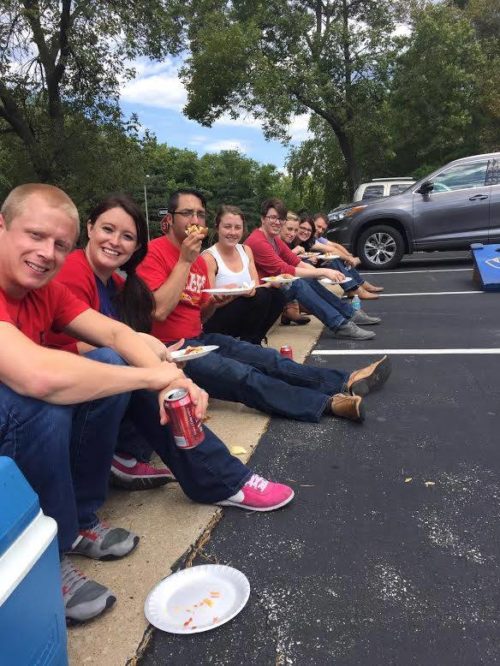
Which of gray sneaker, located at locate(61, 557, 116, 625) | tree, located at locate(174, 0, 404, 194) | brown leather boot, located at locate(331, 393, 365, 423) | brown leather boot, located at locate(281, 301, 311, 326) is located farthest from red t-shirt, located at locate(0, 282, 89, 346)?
tree, located at locate(174, 0, 404, 194)

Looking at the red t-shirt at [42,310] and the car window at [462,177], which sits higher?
the car window at [462,177]

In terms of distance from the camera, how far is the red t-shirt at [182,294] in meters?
3.06

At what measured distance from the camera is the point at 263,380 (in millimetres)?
3215

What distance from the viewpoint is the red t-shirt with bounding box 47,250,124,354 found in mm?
2326

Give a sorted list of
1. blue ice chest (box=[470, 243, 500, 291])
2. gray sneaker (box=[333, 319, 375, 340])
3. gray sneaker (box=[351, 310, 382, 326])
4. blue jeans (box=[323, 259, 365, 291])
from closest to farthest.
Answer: gray sneaker (box=[333, 319, 375, 340]), gray sneaker (box=[351, 310, 382, 326]), blue jeans (box=[323, 259, 365, 291]), blue ice chest (box=[470, 243, 500, 291])

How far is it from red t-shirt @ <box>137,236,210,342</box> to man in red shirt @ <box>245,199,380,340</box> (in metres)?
1.71

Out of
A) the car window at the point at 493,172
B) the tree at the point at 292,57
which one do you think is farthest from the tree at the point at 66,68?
the car window at the point at 493,172

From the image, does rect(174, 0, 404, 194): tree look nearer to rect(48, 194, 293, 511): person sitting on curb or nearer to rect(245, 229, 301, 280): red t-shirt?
rect(245, 229, 301, 280): red t-shirt

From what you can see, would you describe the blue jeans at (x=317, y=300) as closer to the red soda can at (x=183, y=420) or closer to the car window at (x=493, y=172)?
the red soda can at (x=183, y=420)

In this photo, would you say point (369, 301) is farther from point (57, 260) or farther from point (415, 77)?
point (415, 77)

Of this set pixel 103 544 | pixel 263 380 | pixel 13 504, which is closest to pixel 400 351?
pixel 263 380

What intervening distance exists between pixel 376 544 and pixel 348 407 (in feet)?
3.82

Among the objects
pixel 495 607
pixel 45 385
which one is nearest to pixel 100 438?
pixel 45 385

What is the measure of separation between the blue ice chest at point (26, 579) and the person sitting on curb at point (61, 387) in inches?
17.7
